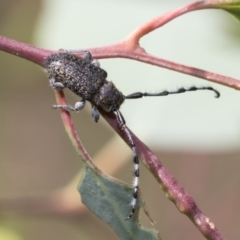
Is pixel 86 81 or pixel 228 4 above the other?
pixel 228 4

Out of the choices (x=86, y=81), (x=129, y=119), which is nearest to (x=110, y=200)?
(x=86, y=81)

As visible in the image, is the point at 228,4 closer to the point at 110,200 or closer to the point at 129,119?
the point at 110,200

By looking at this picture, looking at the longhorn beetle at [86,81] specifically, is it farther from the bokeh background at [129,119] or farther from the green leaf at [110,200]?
the bokeh background at [129,119]

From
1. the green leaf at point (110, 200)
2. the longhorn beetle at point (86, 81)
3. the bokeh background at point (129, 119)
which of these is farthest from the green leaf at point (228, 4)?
the bokeh background at point (129, 119)

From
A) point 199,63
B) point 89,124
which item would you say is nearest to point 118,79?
point 199,63

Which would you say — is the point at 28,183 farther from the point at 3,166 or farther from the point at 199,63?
the point at 199,63

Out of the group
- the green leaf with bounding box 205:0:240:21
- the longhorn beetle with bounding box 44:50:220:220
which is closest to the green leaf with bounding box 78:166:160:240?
the longhorn beetle with bounding box 44:50:220:220
